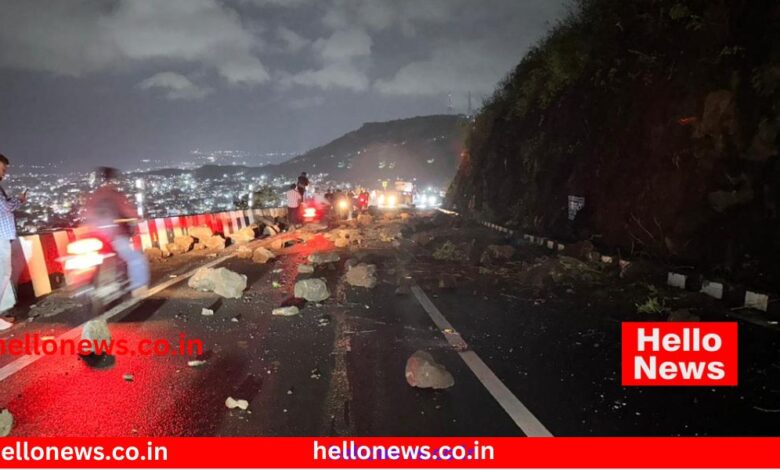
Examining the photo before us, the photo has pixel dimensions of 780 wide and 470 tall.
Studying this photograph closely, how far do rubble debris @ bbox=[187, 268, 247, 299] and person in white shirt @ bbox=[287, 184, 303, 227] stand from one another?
40.8ft

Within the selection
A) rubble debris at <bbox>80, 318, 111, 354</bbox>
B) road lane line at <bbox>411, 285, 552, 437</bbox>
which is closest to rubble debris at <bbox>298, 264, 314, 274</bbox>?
road lane line at <bbox>411, 285, 552, 437</bbox>

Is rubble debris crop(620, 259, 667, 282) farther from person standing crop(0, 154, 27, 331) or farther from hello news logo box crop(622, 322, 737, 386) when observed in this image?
person standing crop(0, 154, 27, 331)

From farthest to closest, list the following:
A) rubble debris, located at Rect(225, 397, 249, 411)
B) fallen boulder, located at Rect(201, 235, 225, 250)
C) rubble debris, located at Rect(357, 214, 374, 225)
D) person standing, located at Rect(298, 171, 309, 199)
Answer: rubble debris, located at Rect(357, 214, 374, 225), person standing, located at Rect(298, 171, 309, 199), fallen boulder, located at Rect(201, 235, 225, 250), rubble debris, located at Rect(225, 397, 249, 411)

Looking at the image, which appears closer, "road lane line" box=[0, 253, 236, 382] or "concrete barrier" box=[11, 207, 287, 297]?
"road lane line" box=[0, 253, 236, 382]

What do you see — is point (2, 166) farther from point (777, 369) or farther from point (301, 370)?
point (777, 369)

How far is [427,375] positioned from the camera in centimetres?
419

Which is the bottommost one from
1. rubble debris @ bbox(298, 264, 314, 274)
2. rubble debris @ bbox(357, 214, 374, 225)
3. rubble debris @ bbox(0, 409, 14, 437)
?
rubble debris @ bbox(357, 214, 374, 225)

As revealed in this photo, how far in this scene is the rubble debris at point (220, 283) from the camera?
7645mm

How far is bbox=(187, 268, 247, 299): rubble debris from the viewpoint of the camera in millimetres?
7645

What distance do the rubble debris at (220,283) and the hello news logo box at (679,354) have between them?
5772 mm

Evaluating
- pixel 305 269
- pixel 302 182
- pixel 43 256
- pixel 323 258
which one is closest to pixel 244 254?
pixel 323 258

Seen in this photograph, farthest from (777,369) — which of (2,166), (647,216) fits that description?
(2,166)

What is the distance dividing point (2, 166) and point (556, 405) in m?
7.40

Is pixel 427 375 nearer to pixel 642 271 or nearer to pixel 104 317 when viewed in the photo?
pixel 104 317
